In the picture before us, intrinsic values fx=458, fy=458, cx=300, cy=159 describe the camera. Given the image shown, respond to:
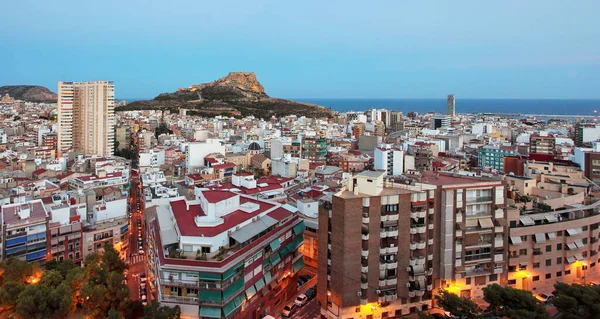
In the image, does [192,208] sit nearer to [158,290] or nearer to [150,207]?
[158,290]

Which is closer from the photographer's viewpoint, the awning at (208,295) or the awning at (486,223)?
→ the awning at (208,295)

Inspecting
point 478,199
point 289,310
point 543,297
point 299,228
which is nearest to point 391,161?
point 299,228

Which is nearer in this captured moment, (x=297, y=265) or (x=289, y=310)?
(x=289, y=310)

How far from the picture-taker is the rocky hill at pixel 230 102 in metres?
72.6

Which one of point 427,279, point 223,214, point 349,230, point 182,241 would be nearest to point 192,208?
point 223,214

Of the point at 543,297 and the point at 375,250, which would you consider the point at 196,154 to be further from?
the point at 543,297

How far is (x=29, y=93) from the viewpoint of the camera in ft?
364

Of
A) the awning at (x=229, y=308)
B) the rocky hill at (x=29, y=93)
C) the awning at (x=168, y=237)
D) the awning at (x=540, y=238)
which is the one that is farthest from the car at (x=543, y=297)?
the rocky hill at (x=29, y=93)

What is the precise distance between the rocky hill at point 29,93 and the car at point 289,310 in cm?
11023

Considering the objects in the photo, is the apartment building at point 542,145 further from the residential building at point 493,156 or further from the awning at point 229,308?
the awning at point 229,308

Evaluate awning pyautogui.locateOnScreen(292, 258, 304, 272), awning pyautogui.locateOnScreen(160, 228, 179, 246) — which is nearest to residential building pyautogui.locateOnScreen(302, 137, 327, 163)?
awning pyautogui.locateOnScreen(292, 258, 304, 272)

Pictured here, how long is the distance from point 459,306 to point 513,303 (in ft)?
4.35

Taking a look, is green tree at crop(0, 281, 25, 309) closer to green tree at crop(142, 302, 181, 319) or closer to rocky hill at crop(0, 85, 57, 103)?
green tree at crop(142, 302, 181, 319)

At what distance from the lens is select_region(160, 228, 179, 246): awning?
1239cm
